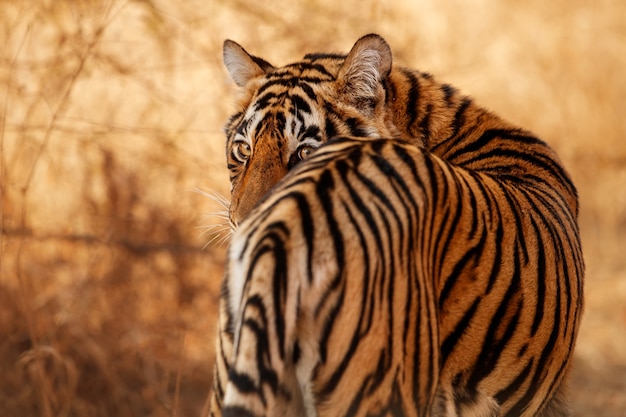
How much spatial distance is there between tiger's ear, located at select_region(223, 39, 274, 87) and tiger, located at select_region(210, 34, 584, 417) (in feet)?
0.70

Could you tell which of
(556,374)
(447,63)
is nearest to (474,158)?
(556,374)

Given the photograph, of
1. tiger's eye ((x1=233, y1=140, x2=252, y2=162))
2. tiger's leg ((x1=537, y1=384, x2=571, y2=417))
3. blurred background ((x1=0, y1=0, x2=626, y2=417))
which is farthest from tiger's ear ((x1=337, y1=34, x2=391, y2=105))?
blurred background ((x1=0, y1=0, x2=626, y2=417))

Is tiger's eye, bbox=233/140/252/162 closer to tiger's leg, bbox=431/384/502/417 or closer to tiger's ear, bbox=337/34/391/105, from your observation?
tiger's ear, bbox=337/34/391/105

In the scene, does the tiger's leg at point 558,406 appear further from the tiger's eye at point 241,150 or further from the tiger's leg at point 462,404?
the tiger's eye at point 241,150

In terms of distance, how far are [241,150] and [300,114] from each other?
0.29 meters

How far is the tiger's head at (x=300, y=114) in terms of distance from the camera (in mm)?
3594

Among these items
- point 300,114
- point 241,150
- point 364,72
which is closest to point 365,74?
point 364,72

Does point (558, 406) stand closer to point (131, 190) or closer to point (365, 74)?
point (365, 74)

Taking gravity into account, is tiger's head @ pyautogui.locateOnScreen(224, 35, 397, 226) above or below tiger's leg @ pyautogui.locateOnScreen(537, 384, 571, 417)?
above

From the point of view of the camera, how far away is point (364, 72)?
3.77m

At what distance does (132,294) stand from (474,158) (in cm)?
393

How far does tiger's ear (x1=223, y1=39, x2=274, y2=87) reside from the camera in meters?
4.05

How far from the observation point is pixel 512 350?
3027 millimetres

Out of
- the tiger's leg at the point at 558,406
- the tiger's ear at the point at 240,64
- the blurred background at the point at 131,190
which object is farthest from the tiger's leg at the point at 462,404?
the blurred background at the point at 131,190
